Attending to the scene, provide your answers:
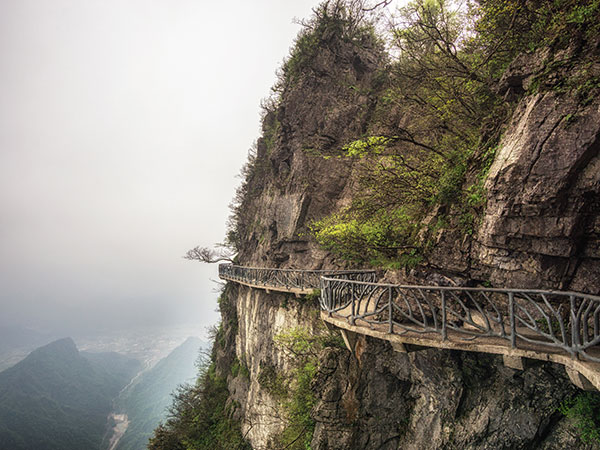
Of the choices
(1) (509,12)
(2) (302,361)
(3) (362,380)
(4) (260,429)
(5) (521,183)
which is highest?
(1) (509,12)

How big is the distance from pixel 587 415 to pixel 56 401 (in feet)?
511

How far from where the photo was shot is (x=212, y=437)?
16688 mm

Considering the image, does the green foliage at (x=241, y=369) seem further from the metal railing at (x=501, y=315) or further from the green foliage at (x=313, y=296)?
the metal railing at (x=501, y=315)

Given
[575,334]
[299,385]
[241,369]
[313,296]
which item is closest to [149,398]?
[241,369]

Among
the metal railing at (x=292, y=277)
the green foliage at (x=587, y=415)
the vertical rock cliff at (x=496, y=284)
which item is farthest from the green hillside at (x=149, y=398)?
the green foliage at (x=587, y=415)

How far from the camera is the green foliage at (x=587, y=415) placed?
13.5ft

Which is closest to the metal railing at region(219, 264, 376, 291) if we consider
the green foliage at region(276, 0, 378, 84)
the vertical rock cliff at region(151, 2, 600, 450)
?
the vertical rock cliff at region(151, 2, 600, 450)

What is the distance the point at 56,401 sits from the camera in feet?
341

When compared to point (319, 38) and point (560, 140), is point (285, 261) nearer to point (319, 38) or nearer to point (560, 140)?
point (560, 140)

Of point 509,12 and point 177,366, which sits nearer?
point 509,12

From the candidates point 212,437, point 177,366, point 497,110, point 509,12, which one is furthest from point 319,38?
point 177,366

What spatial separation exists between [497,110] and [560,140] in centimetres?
214

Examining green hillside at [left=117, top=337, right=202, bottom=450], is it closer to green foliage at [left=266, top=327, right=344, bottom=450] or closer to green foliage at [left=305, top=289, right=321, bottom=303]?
green foliage at [left=266, top=327, right=344, bottom=450]

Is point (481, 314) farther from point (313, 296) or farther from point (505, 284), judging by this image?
point (313, 296)
